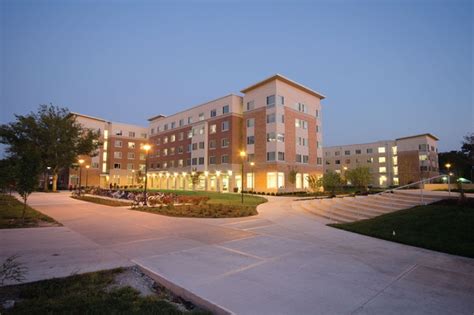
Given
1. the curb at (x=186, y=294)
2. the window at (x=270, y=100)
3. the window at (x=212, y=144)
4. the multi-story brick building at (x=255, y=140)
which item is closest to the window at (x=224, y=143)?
the multi-story brick building at (x=255, y=140)

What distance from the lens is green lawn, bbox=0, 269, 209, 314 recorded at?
408 centimetres

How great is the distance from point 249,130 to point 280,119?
22.2ft

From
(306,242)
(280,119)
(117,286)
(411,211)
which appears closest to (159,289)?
(117,286)

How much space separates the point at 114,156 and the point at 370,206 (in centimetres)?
7204

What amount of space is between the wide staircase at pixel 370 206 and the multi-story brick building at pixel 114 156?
6042 cm

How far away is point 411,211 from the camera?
12055 mm

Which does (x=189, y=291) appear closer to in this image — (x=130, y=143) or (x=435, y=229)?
(x=435, y=229)

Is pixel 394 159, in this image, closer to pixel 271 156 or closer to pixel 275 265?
pixel 271 156

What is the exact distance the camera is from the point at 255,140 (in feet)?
153

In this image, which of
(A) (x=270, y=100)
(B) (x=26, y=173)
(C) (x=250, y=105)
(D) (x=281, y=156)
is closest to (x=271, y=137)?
(D) (x=281, y=156)

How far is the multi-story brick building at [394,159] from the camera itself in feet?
223

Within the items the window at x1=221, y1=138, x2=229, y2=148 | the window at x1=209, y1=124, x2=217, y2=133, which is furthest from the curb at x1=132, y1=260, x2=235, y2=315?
the window at x1=209, y1=124, x2=217, y2=133

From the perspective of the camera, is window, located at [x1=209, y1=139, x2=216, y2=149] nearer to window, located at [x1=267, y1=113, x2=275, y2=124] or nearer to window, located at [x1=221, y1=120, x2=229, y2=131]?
window, located at [x1=221, y1=120, x2=229, y2=131]

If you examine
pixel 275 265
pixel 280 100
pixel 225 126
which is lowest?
pixel 275 265
